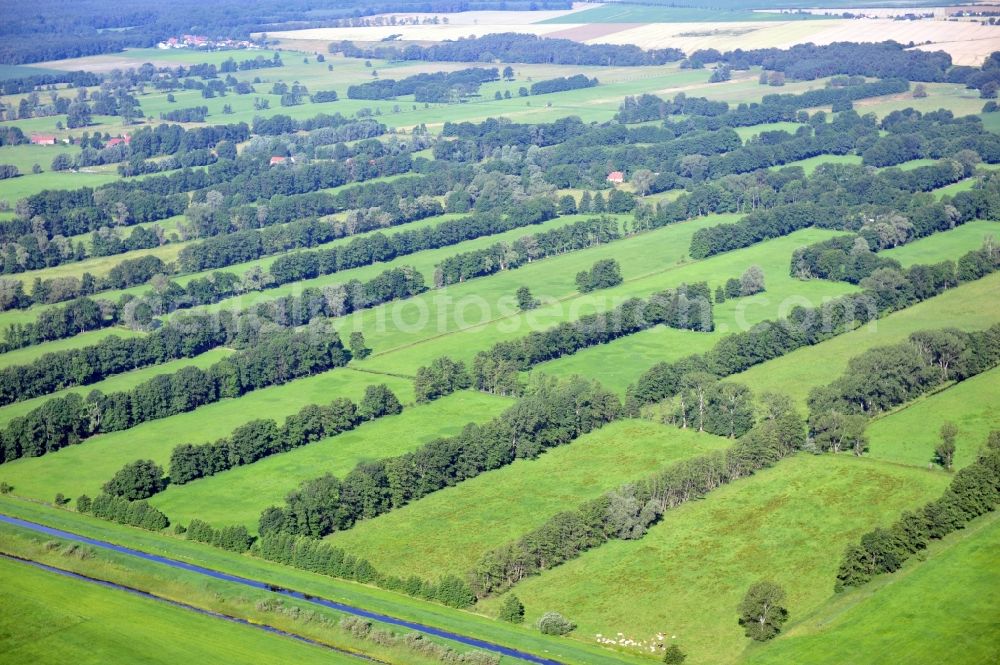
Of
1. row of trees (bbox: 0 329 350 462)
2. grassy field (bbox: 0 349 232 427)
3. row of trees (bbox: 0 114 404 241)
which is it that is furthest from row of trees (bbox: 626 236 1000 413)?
→ row of trees (bbox: 0 114 404 241)

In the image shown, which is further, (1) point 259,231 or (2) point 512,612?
(1) point 259,231


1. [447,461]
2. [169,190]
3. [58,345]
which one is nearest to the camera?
[447,461]

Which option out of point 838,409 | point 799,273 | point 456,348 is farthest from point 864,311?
point 456,348

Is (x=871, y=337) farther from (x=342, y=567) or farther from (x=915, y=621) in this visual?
(x=342, y=567)

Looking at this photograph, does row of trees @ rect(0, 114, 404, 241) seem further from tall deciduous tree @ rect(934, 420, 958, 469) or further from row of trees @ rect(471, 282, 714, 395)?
tall deciduous tree @ rect(934, 420, 958, 469)

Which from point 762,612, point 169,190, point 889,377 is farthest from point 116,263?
point 762,612
